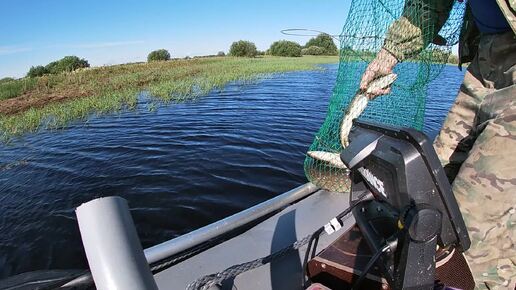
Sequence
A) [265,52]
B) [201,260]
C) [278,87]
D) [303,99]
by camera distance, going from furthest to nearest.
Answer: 1. [265,52]
2. [278,87]
3. [303,99]
4. [201,260]

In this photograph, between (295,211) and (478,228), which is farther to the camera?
(295,211)

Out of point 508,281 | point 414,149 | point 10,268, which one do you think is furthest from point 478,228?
point 10,268

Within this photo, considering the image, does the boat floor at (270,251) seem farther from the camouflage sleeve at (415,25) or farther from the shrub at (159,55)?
the shrub at (159,55)

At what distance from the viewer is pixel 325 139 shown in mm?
3488

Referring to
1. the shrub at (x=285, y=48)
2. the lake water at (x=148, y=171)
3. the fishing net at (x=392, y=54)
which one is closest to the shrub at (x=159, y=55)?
the shrub at (x=285, y=48)

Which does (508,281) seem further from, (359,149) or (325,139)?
(325,139)

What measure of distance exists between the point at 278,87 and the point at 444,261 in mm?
15161

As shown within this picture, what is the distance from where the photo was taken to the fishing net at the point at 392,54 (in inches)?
92.0

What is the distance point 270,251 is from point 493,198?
1.47 metres

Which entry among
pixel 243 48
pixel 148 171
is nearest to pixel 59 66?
pixel 243 48

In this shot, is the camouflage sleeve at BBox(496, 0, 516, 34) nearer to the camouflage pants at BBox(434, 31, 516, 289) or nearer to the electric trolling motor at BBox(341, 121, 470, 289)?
the camouflage pants at BBox(434, 31, 516, 289)

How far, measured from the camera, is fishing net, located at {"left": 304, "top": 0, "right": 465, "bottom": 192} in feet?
7.67

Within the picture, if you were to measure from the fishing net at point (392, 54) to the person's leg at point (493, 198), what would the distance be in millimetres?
995

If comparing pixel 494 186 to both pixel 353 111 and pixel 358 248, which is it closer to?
pixel 358 248
